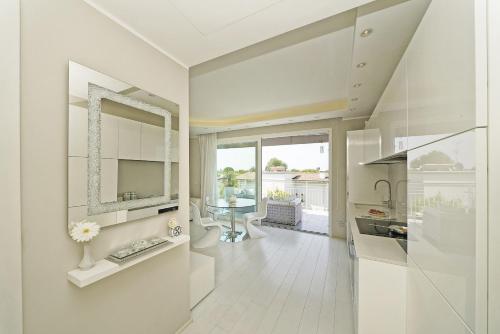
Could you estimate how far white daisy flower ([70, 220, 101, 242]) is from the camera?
0.94 m

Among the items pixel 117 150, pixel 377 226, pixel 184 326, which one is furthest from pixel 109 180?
pixel 377 226

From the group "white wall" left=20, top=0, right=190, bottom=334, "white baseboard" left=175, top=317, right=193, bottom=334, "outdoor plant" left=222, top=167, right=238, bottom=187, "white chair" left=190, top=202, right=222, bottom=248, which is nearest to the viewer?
"white wall" left=20, top=0, right=190, bottom=334

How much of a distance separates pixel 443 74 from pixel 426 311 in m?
1.07

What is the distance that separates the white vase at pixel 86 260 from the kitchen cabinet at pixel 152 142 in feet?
2.00

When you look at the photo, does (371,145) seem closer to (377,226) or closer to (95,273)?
(377,226)

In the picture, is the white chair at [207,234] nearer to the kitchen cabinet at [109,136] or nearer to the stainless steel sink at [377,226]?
the stainless steel sink at [377,226]

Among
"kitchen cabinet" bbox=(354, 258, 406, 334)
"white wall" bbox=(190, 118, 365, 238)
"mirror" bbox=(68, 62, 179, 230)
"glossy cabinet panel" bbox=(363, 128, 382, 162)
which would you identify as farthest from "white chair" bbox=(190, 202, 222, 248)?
"glossy cabinet panel" bbox=(363, 128, 382, 162)

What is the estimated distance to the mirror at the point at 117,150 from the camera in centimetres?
99

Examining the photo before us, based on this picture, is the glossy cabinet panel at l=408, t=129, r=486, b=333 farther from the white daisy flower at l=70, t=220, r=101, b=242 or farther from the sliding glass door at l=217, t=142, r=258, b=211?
the sliding glass door at l=217, t=142, r=258, b=211

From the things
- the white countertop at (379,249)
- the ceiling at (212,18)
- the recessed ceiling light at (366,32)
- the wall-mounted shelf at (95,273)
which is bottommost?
the white countertop at (379,249)

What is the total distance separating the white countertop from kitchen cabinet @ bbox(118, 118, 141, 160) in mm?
1779

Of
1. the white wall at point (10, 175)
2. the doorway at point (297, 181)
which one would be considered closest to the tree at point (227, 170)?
the doorway at point (297, 181)

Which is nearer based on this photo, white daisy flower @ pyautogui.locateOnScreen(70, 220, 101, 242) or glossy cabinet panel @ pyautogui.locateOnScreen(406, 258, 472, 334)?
glossy cabinet panel @ pyautogui.locateOnScreen(406, 258, 472, 334)

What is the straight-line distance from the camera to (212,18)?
116 cm
